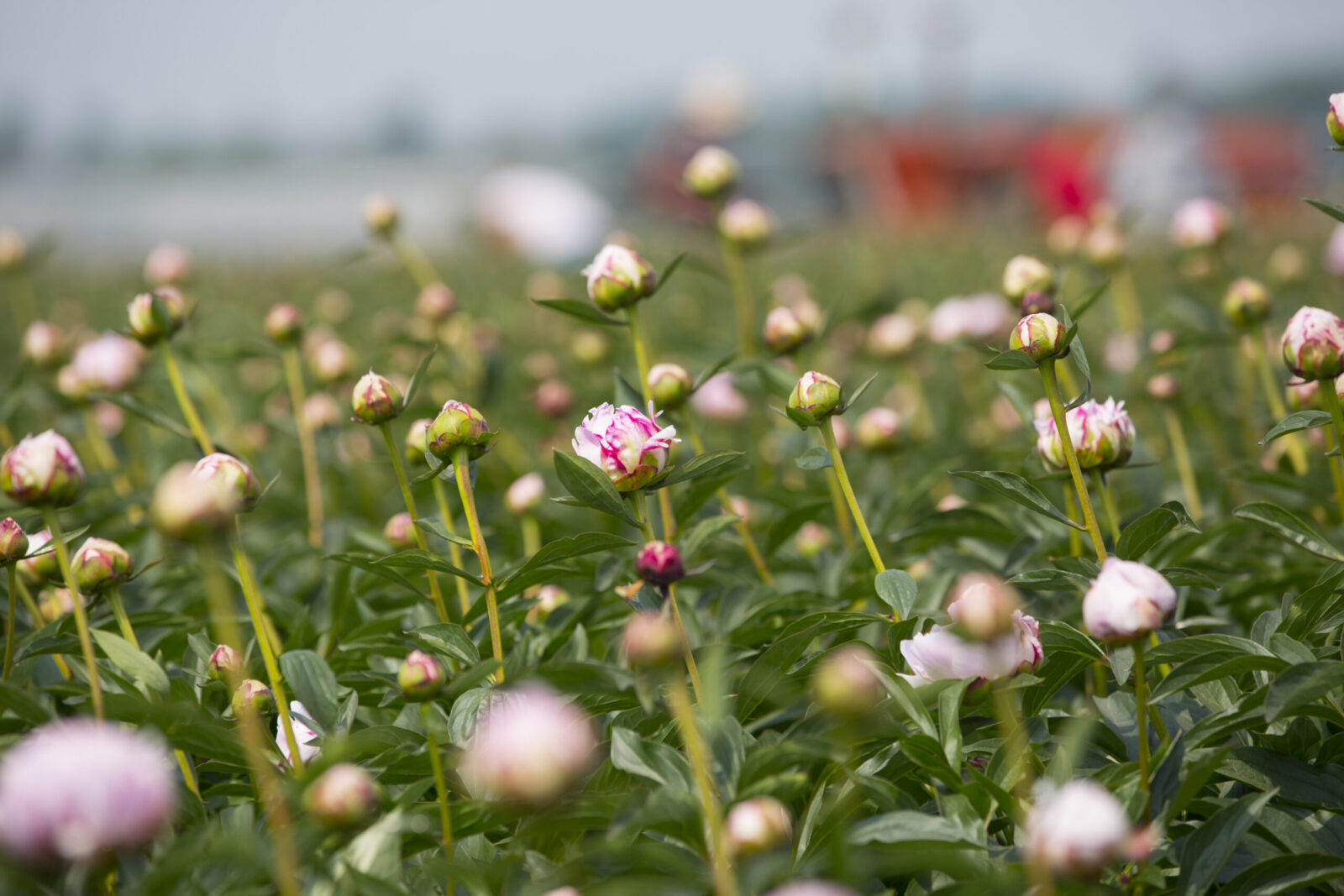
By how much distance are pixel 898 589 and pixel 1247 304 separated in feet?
1.99

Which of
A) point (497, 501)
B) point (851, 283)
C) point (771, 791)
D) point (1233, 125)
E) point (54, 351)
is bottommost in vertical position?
point (1233, 125)

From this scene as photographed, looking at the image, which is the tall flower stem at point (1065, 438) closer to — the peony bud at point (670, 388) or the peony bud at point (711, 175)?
the peony bud at point (670, 388)

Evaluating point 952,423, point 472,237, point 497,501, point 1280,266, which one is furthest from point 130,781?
point 472,237

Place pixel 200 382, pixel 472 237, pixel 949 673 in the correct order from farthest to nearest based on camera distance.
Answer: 1. pixel 472 237
2. pixel 200 382
3. pixel 949 673

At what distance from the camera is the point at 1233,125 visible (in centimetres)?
999

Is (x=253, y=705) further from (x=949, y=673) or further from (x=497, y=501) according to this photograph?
(x=497, y=501)

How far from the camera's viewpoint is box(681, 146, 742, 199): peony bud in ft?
3.88

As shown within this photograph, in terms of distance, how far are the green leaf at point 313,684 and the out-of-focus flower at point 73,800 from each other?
0.78 ft

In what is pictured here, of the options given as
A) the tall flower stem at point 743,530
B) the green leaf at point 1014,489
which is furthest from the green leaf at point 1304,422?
the tall flower stem at point 743,530

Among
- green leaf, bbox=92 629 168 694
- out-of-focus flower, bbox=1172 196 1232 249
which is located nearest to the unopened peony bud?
green leaf, bbox=92 629 168 694

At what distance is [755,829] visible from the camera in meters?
0.47

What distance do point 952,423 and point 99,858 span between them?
1.32 meters

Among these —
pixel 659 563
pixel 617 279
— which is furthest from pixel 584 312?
pixel 659 563

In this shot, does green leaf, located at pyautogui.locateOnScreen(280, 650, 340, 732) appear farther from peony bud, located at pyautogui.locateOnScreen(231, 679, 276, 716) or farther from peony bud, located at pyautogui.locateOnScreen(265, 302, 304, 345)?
peony bud, located at pyautogui.locateOnScreen(265, 302, 304, 345)
